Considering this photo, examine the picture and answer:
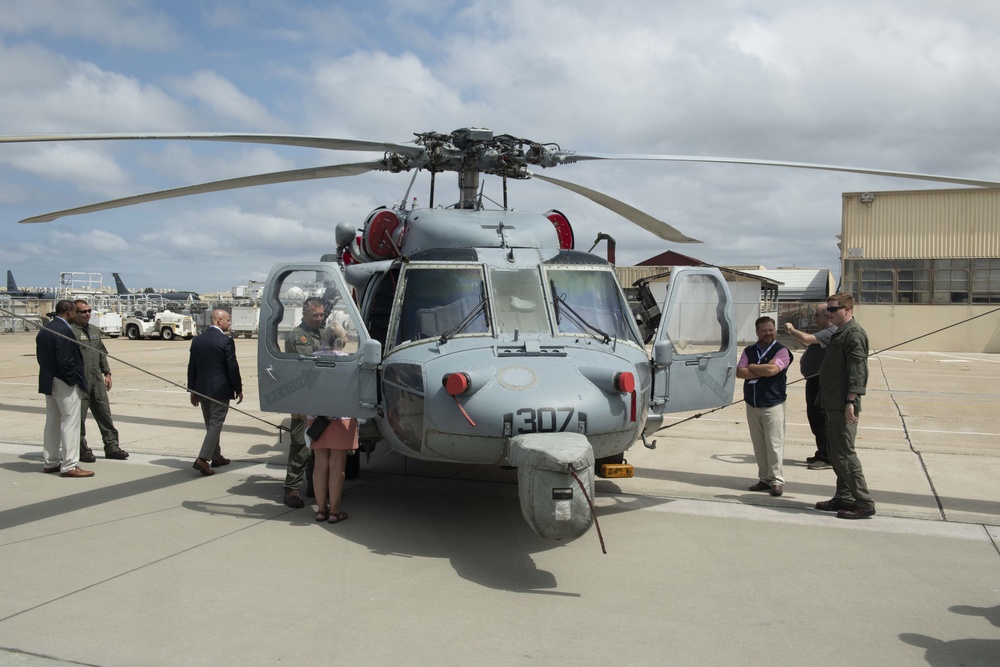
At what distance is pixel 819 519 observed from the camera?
626 centimetres

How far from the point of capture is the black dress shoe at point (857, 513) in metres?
6.23

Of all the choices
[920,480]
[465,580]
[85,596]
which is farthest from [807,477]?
[85,596]

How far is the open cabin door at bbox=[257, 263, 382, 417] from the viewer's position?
6.01m

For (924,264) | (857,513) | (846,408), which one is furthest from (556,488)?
(924,264)

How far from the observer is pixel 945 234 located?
3203 centimetres

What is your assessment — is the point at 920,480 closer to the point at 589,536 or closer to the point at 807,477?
the point at 807,477

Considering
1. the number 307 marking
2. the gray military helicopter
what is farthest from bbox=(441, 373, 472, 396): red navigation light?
the number 307 marking

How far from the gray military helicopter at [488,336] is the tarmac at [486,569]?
0.66m

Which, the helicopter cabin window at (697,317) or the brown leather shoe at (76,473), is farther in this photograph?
the brown leather shoe at (76,473)

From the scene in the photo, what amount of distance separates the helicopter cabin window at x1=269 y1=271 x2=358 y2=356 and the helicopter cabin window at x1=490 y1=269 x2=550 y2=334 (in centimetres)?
113

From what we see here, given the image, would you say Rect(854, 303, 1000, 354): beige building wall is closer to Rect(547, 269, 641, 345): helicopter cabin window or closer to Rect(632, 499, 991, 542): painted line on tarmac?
Rect(632, 499, 991, 542): painted line on tarmac

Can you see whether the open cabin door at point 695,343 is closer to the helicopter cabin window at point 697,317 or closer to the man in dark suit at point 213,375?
the helicopter cabin window at point 697,317

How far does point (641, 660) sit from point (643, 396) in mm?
2330

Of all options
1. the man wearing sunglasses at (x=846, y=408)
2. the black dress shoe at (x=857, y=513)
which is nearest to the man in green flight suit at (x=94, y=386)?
the man wearing sunglasses at (x=846, y=408)
